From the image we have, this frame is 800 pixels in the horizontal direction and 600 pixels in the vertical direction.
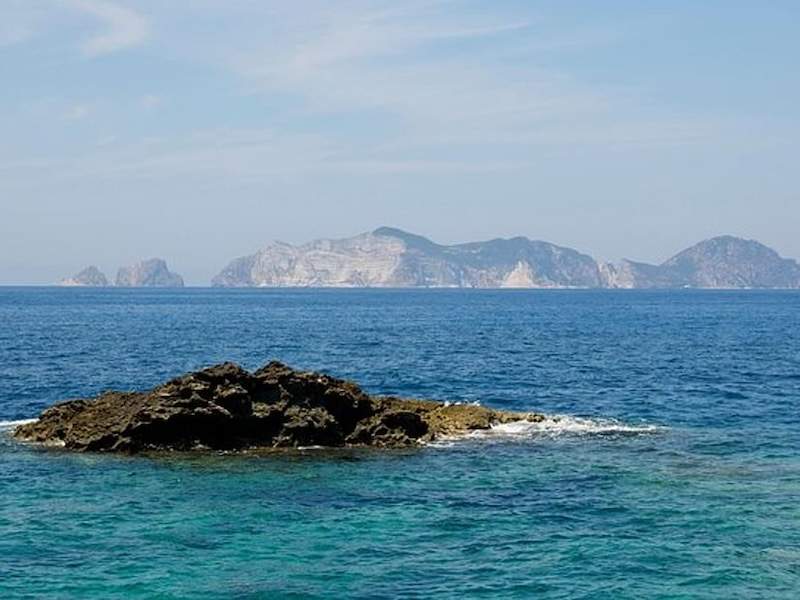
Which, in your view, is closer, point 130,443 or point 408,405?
point 130,443

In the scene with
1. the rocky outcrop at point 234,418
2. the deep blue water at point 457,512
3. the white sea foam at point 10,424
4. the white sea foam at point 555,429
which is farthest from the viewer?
the white sea foam at point 10,424

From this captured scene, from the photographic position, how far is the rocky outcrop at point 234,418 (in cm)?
5084

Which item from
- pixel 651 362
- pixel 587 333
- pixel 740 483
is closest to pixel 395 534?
pixel 740 483

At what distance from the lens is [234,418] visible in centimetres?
5159

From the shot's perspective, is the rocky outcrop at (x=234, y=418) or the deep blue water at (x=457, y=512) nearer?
the deep blue water at (x=457, y=512)

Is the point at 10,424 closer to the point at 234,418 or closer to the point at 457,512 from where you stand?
the point at 234,418

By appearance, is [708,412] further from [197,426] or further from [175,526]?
[175,526]

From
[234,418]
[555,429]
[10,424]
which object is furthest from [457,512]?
[10,424]

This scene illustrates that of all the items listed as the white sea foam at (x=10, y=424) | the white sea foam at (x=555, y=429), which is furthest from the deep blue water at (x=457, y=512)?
the white sea foam at (x=10, y=424)

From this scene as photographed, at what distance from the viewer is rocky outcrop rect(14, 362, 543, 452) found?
5084 centimetres

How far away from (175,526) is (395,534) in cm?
811

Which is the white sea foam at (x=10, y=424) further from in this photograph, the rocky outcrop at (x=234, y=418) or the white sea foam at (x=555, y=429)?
the white sea foam at (x=555, y=429)

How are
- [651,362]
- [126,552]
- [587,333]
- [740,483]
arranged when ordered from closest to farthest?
[126,552] < [740,483] < [651,362] < [587,333]

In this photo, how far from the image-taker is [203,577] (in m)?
30.0
